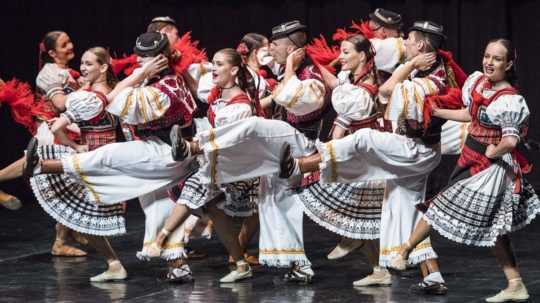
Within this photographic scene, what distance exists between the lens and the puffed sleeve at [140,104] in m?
5.82

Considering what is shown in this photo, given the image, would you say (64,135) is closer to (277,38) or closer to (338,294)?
(277,38)

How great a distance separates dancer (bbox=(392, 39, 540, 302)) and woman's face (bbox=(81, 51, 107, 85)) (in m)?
1.85

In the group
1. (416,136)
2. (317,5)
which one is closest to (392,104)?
(416,136)

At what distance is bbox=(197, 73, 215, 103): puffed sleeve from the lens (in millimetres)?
6535

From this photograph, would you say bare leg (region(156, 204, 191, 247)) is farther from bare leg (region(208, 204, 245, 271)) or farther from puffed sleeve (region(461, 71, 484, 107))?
puffed sleeve (region(461, 71, 484, 107))

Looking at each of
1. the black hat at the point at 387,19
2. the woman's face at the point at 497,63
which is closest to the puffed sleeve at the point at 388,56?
the black hat at the point at 387,19

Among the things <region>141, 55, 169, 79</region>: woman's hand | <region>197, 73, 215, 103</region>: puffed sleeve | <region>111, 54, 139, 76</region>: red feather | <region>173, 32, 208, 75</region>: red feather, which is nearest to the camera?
<region>141, 55, 169, 79</region>: woman's hand

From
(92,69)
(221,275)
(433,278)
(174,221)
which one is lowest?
(221,275)

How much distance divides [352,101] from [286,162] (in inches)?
19.6

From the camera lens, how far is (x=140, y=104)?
5820 mm

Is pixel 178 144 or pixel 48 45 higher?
pixel 48 45

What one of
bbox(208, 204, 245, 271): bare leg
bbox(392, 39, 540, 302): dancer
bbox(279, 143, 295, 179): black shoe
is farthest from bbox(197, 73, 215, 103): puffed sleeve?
bbox(392, 39, 540, 302): dancer

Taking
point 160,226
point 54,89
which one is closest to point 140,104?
point 160,226

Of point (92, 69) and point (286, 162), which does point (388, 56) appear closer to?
point (286, 162)
